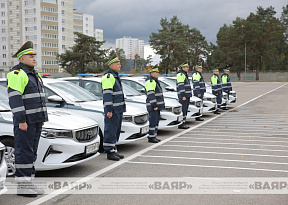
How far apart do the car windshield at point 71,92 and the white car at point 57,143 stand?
1.90m

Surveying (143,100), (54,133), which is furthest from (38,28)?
(54,133)

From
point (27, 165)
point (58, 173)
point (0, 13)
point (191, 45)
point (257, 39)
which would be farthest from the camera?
point (0, 13)

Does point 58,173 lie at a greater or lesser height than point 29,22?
lesser

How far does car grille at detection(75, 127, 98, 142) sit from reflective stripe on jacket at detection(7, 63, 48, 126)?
0.82 metres

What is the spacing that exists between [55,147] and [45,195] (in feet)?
2.60

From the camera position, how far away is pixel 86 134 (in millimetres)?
6031

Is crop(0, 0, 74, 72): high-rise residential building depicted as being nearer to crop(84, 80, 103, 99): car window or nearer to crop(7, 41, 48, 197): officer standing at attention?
crop(84, 80, 103, 99): car window

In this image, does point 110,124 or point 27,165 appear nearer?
point 27,165

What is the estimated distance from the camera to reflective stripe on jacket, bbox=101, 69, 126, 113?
23.1 feet

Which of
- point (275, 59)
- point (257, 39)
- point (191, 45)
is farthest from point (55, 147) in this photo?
point (275, 59)

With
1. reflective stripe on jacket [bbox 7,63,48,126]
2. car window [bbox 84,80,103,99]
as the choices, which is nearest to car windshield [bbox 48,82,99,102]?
car window [bbox 84,80,103,99]

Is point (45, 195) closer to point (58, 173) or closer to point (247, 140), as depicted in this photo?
point (58, 173)

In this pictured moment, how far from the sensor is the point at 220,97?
51.4 ft

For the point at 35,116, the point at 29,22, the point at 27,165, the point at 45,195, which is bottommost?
the point at 45,195
